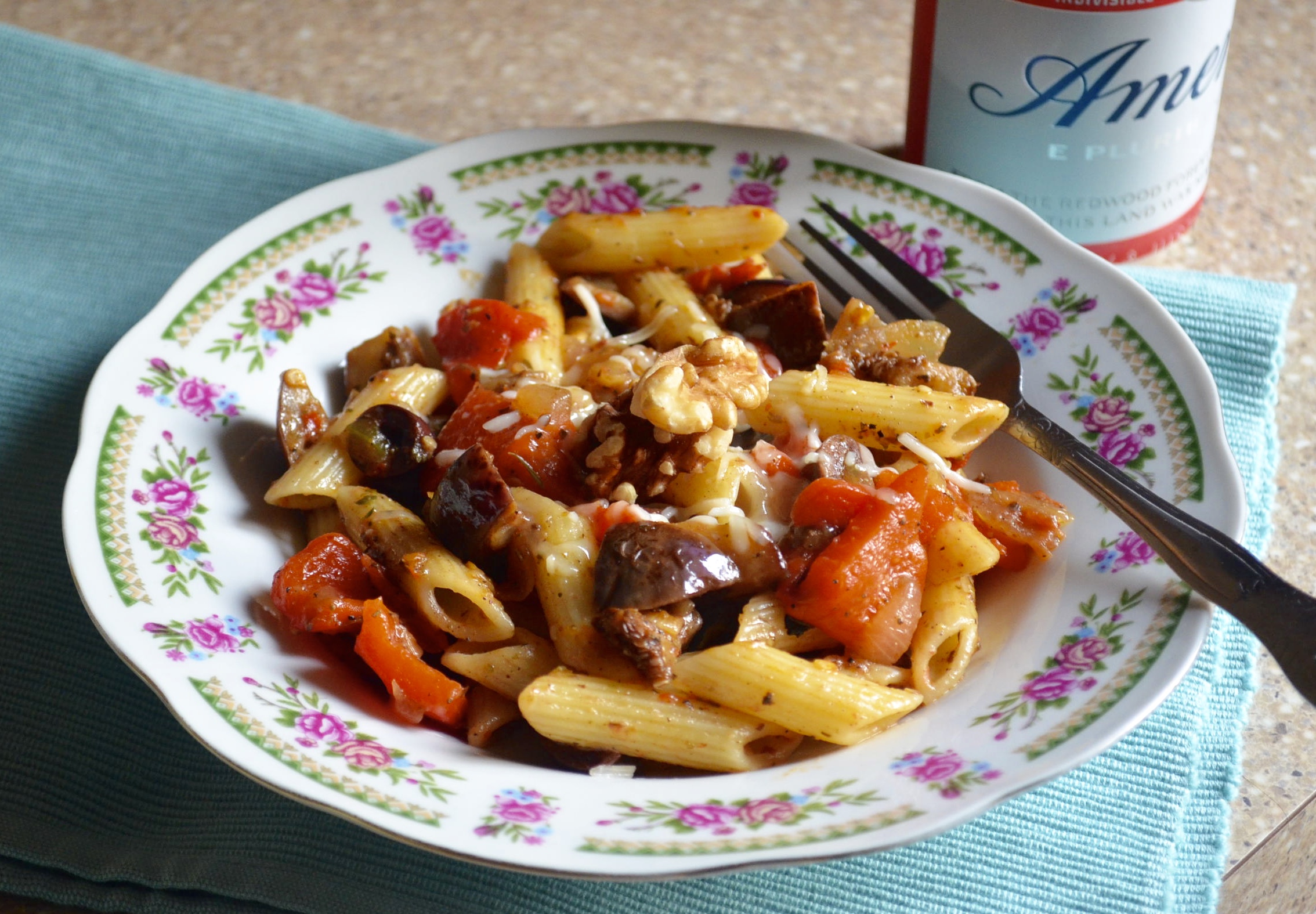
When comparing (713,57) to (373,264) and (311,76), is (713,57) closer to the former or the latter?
(311,76)

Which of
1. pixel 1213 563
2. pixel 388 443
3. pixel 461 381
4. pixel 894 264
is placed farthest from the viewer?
pixel 894 264

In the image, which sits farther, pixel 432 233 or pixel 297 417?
pixel 432 233

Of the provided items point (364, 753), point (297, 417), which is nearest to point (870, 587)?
point (364, 753)

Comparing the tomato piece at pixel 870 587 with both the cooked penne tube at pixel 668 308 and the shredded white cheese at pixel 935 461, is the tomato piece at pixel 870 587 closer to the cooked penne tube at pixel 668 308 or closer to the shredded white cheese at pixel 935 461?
the shredded white cheese at pixel 935 461

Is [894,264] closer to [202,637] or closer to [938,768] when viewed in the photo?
[938,768]

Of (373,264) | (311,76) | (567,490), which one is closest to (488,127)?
(311,76)
